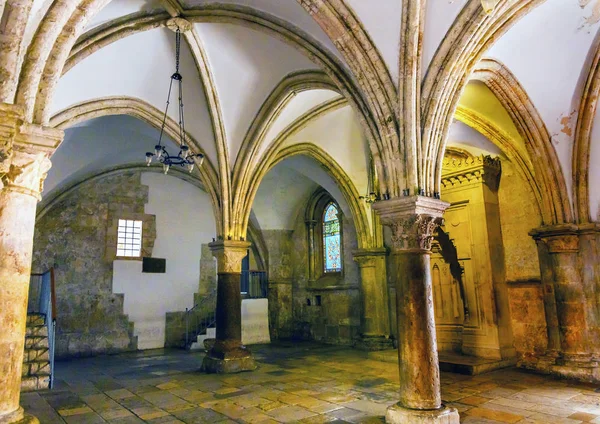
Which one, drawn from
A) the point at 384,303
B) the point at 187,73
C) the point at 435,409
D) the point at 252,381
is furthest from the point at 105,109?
the point at 384,303

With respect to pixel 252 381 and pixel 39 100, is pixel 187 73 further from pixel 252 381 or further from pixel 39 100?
pixel 252 381

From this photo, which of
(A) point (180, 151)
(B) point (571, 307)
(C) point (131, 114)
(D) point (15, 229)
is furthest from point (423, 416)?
(C) point (131, 114)

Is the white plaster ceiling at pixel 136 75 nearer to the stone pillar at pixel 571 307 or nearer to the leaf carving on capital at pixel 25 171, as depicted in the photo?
the leaf carving on capital at pixel 25 171

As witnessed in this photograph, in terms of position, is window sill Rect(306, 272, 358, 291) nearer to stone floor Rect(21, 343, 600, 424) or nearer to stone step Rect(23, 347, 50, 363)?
stone floor Rect(21, 343, 600, 424)

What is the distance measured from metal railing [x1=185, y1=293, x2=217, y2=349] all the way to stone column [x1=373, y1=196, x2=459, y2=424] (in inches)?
309

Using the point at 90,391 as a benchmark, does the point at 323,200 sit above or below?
above

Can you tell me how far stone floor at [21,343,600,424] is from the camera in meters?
4.65

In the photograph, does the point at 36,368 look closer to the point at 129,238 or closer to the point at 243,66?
the point at 129,238

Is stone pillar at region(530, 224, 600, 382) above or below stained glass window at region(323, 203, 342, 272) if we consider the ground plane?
below

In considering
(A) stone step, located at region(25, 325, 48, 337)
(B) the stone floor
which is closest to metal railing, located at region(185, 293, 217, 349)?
(B) the stone floor

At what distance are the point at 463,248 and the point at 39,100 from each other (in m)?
7.03

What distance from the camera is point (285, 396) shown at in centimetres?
557

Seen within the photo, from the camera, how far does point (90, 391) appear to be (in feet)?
20.3

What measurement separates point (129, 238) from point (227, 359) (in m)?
5.53
